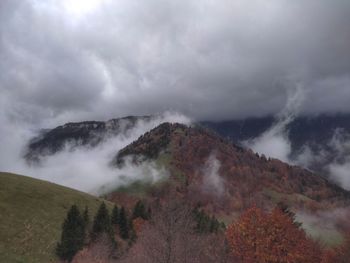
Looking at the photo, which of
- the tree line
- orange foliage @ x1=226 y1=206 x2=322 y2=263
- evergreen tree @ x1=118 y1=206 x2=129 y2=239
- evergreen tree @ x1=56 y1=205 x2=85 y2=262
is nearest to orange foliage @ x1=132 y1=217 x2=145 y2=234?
the tree line

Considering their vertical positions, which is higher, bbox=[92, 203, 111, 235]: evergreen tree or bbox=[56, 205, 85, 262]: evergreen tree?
bbox=[92, 203, 111, 235]: evergreen tree

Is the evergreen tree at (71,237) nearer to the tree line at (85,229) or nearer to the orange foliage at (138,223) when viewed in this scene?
the tree line at (85,229)

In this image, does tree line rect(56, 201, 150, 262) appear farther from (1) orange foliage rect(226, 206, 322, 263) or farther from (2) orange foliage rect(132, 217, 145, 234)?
(1) orange foliage rect(226, 206, 322, 263)

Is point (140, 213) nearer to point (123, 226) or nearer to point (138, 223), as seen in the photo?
point (138, 223)

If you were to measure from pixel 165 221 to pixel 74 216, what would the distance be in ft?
→ 128

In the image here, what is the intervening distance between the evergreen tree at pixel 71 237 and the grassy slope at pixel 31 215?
190cm

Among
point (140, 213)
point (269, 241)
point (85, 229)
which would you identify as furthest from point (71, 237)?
point (140, 213)

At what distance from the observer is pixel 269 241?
251 feet

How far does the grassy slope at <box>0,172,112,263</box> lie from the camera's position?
68588 mm

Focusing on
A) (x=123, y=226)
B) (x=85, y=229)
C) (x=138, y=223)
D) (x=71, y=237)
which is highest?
(x=138, y=223)

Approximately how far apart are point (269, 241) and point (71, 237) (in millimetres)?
36637

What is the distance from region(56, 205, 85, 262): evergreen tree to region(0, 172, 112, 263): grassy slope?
6.25 feet

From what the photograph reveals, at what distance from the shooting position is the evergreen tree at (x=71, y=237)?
74500 mm

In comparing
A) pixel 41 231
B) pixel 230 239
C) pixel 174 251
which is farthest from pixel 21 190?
pixel 174 251
